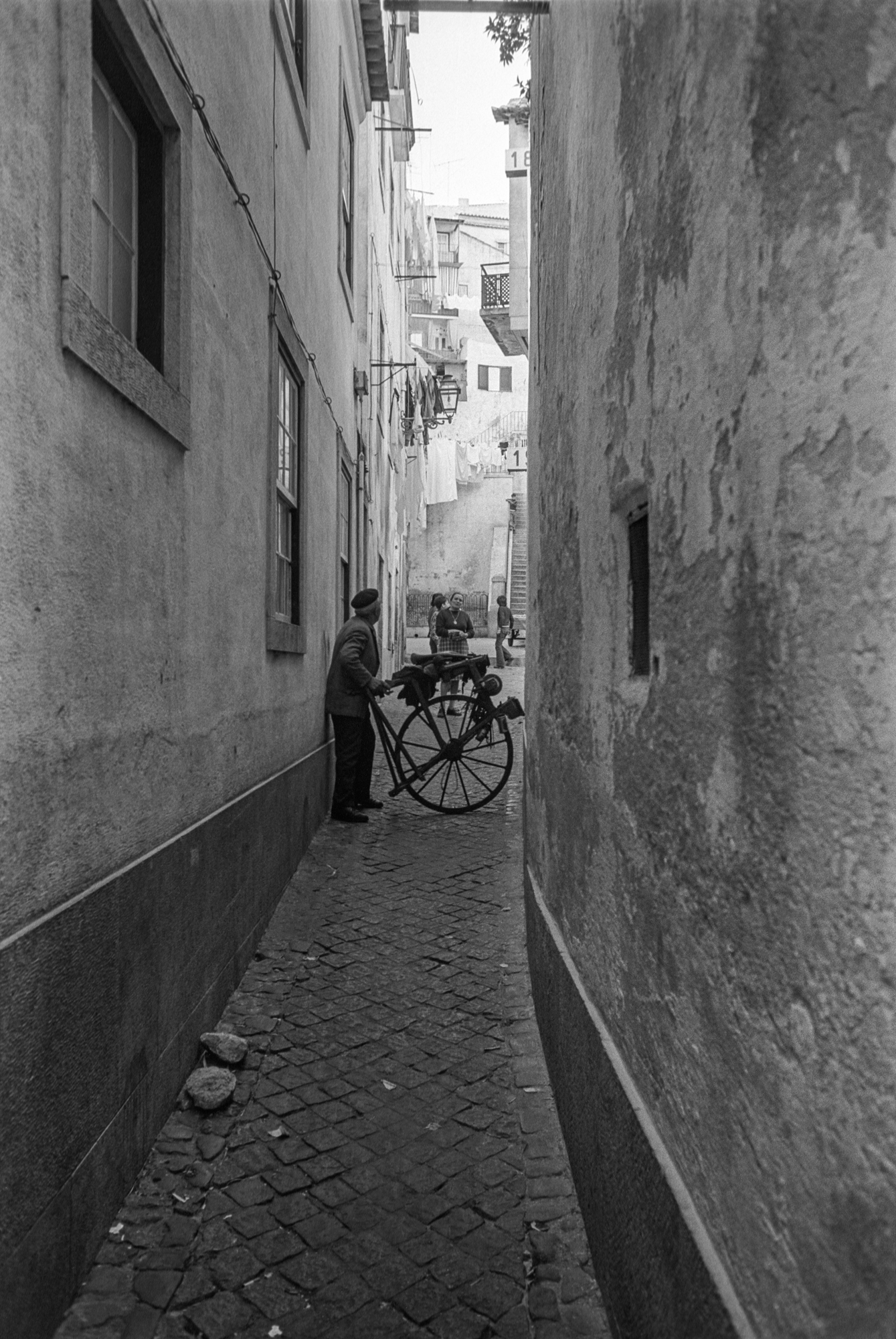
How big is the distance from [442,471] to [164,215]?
40351 millimetres

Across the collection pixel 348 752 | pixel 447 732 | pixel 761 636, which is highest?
pixel 761 636

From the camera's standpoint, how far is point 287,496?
265 inches

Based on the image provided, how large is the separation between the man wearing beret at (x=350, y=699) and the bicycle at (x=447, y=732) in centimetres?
15

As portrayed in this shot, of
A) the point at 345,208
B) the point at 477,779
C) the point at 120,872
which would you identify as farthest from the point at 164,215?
the point at 345,208

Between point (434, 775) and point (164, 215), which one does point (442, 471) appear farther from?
point (164, 215)

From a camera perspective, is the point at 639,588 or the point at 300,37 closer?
the point at 639,588

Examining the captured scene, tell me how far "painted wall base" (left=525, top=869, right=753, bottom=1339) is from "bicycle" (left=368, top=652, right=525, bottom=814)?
5.00 metres

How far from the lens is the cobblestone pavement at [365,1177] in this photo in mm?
2619

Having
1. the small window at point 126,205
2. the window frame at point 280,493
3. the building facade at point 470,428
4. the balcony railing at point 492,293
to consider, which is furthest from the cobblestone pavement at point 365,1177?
the balcony railing at point 492,293

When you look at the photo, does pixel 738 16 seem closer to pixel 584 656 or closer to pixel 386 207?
pixel 584 656

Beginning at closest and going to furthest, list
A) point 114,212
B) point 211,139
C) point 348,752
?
point 114,212, point 211,139, point 348,752

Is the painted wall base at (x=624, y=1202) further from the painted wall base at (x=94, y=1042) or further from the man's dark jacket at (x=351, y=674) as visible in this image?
the man's dark jacket at (x=351, y=674)

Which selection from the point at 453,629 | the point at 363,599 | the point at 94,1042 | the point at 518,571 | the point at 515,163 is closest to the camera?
the point at 94,1042

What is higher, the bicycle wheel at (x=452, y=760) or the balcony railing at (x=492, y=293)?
the balcony railing at (x=492, y=293)
